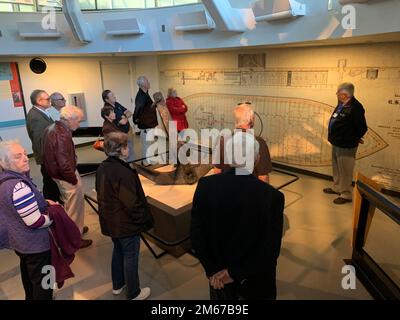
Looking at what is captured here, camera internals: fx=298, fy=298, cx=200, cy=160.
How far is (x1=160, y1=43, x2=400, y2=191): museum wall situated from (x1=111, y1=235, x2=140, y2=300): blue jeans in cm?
352

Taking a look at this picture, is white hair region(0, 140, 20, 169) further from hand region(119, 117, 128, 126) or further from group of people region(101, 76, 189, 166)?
hand region(119, 117, 128, 126)

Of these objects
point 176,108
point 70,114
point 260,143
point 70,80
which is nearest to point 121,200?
point 70,114

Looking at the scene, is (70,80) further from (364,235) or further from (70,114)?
(364,235)

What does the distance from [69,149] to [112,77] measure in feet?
17.8

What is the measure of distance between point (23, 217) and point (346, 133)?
347 cm

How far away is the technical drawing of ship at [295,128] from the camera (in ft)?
14.7

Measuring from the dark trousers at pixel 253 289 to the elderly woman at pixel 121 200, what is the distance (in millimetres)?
739

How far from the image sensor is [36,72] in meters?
6.25

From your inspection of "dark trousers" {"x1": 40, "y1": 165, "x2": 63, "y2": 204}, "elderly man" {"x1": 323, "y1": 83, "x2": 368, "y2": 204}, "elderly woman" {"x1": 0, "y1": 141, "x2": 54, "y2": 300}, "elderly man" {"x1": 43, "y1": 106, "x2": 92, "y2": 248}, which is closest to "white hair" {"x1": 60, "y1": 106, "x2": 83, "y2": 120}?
"elderly man" {"x1": 43, "y1": 106, "x2": 92, "y2": 248}

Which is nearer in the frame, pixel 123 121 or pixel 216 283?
pixel 216 283

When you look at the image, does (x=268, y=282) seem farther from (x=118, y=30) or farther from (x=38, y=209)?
(x=118, y=30)

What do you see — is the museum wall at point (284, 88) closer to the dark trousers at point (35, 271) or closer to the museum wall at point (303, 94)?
the museum wall at point (303, 94)

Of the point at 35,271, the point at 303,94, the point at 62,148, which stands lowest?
the point at 35,271

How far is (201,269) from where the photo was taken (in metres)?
2.68
